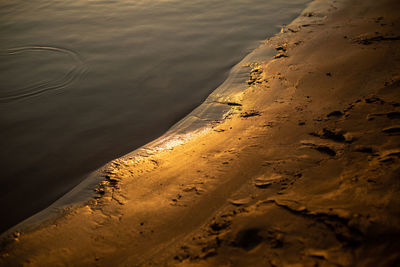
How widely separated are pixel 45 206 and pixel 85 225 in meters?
0.70

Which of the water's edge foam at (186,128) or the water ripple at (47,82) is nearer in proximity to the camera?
the water's edge foam at (186,128)

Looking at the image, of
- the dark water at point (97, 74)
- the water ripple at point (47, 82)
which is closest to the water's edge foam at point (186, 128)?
the dark water at point (97, 74)

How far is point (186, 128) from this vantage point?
344 cm

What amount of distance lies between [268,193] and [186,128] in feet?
5.57

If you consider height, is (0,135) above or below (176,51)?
below

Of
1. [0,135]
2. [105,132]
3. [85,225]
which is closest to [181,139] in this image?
[105,132]

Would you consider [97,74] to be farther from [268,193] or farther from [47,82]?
[268,193]

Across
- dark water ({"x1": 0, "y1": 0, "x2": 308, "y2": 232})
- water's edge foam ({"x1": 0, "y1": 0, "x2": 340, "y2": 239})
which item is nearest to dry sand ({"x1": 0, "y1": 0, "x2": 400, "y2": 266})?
water's edge foam ({"x1": 0, "y1": 0, "x2": 340, "y2": 239})

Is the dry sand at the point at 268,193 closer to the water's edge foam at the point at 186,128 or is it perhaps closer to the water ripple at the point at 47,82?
the water's edge foam at the point at 186,128

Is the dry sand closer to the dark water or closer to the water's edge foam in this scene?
the water's edge foam

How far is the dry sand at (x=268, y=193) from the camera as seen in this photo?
1.53m

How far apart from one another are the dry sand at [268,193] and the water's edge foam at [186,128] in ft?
0.40

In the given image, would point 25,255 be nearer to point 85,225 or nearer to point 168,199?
point 85,225

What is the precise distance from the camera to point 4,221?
8.21 feet
